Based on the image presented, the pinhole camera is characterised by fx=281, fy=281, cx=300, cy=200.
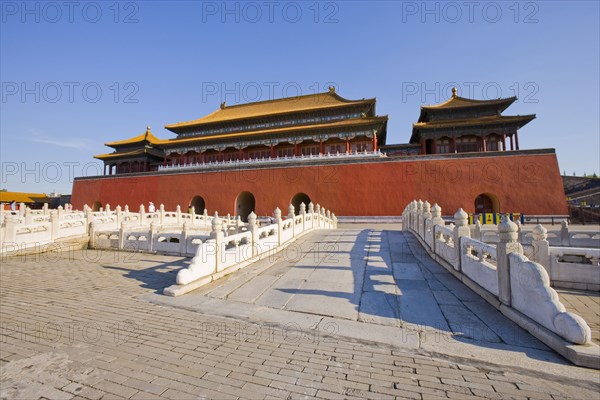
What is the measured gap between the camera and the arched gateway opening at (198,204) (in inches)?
944

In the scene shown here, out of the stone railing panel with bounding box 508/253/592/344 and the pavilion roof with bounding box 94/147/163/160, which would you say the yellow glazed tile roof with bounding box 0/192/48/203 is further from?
the stone railing panel with bounding box 508/253/592/344

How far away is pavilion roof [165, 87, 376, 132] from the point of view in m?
23.1

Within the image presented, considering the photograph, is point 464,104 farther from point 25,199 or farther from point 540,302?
point 25,199

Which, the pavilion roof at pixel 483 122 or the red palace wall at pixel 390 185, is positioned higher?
the pavilion roof at pixel 483 122

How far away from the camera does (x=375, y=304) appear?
4.03 meters

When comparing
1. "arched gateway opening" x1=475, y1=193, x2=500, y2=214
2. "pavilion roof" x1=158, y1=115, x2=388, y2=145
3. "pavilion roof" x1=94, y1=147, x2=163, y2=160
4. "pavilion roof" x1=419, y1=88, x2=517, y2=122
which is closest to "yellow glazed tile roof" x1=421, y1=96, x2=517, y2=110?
"pavilion roof" x1=419, y1=88, x2=517, y2=122

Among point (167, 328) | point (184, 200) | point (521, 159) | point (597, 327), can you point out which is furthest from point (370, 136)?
point (167, 328)

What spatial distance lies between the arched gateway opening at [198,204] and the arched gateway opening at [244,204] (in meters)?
3.43

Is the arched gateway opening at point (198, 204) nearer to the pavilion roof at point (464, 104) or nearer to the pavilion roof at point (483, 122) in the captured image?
the pavilion roof at point (483, 122)

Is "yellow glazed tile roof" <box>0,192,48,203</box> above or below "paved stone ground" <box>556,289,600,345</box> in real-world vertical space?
above

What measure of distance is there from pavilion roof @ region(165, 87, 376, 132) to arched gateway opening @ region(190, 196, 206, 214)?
7.26m

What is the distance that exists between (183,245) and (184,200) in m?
15.9

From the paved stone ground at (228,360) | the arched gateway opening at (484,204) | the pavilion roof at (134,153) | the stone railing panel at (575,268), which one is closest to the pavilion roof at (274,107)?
the pavilion roof at (134,153)

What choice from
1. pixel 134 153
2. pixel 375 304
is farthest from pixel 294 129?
pixel 375 304
